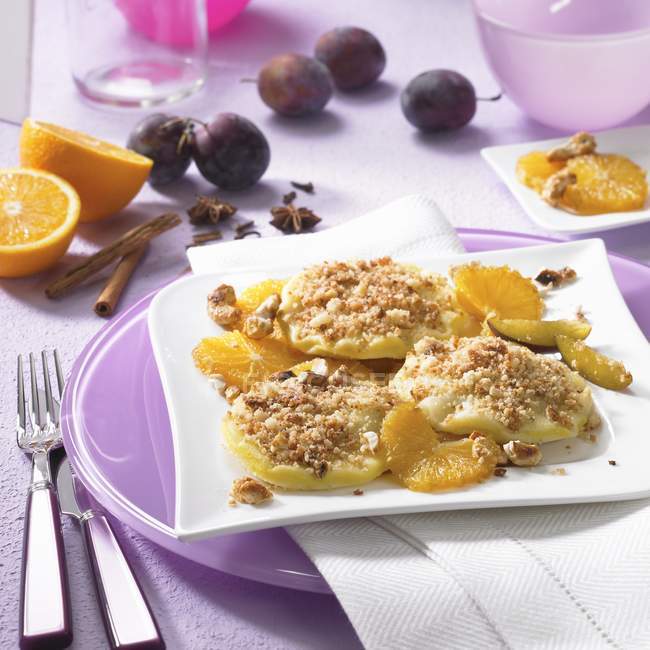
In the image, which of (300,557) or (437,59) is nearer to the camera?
(300,557)

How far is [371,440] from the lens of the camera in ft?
5.41

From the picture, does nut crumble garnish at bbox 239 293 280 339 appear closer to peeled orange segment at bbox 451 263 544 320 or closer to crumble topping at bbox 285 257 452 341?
crumble topping at bbox 285 257 452 341

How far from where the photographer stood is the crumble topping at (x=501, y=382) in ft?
5.65

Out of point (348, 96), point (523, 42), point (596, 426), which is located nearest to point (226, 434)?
point (596, 426)

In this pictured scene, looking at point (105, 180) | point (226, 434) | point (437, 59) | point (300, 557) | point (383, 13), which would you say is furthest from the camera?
point (383, 13)

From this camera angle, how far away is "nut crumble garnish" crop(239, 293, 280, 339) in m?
1.95

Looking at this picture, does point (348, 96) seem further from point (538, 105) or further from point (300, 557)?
point (300, 557)

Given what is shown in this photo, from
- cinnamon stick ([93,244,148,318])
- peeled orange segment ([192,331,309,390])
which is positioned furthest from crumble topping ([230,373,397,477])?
cinnamon stick ([93,244,148,318])

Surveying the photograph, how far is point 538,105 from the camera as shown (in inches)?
124

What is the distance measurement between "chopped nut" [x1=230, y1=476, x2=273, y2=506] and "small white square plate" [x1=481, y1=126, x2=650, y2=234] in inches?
52.3

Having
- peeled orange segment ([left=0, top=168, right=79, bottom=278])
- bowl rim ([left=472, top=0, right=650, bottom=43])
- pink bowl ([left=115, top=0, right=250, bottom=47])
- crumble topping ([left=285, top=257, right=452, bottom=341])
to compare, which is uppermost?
bowl rim ([left=472, top=0, right=650, bottom=43])

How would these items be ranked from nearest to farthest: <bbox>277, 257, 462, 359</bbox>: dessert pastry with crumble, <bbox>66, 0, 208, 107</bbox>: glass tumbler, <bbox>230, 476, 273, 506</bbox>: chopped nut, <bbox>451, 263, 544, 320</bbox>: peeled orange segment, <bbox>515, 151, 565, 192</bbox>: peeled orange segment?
1. <bbox>230, 476, 273, 506</bbox>: chopped nut
2. <bbox>277, 257, 462, 359</bbox>: dessert pastry with crumble
3. <bbox>451, 263, 544, 320</bbox>: peeled orange segment
4. <bbox>515, 151, 565, 192</bbox>: peeled orange segment
5. <bbox>66, 0, 208, 107</bbox>: glass tumbler

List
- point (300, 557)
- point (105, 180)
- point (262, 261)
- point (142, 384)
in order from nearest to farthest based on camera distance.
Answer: point (300, 557) → point (142, 384) → point (262, 261) → point (105, 180)

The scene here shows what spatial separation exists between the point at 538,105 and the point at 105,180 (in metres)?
1.35
